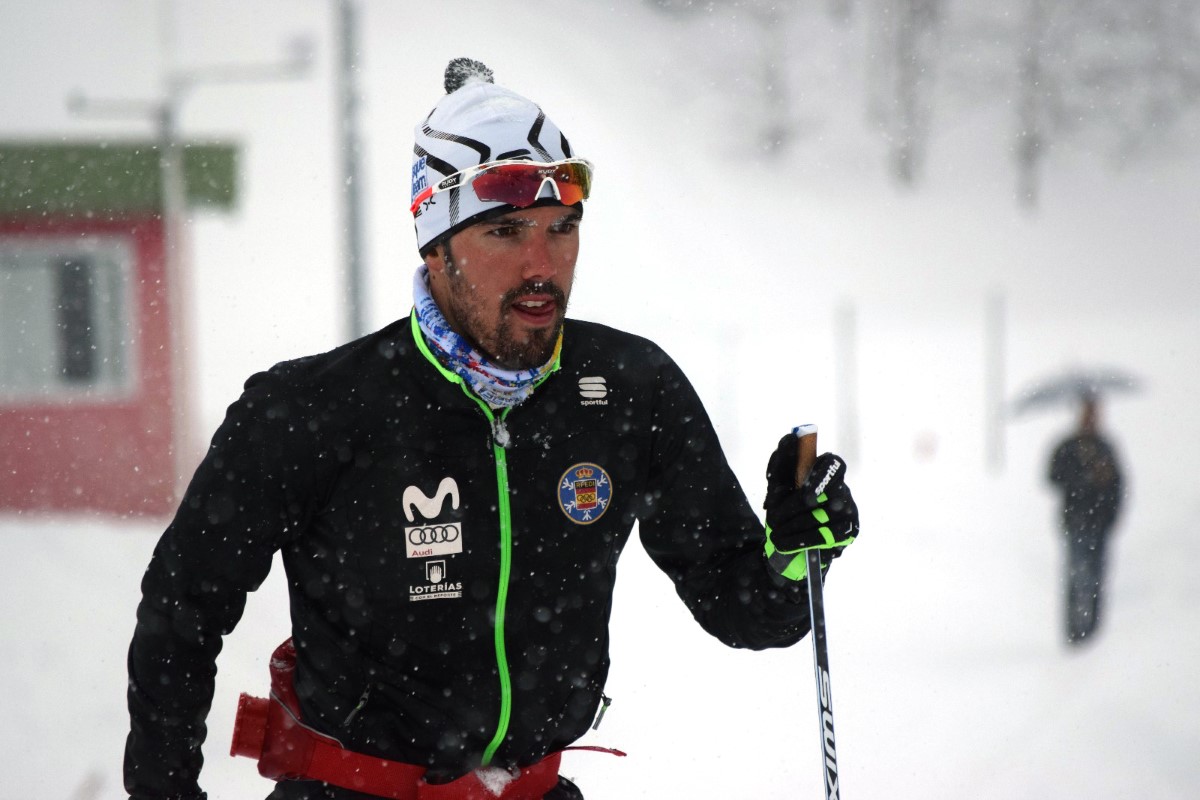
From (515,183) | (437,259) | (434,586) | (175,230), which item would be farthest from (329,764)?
(175,230)

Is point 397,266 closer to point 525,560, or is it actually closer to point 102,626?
point 102,626

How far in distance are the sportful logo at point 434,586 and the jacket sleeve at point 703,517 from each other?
478mm

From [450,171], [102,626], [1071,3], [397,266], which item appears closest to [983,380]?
[1071,3]

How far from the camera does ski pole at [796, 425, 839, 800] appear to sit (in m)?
2.05

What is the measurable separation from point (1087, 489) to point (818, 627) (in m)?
5.51

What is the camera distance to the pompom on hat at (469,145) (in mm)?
2047

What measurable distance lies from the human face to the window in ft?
26.8

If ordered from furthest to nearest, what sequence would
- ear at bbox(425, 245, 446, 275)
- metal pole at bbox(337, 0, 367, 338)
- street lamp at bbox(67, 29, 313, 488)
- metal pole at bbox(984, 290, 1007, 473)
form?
metal pole at bbox(984, 290, 1007, 473), street lamp at bbox(67, 29, 313, 488), metal pole at bbox(337, 0, 367, 338), ear at bbox(425, 245, 446, 275)

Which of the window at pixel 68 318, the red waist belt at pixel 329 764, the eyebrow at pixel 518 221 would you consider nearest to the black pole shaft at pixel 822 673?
the red waist belt at pixel 329 764

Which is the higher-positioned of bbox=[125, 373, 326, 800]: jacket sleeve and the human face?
the human face

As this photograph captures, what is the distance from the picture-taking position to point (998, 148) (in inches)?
696

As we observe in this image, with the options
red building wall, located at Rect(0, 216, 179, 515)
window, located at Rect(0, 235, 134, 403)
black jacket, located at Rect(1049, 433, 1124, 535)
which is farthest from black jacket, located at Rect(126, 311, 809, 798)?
window, located at Rect(0, 235, 134, 403)

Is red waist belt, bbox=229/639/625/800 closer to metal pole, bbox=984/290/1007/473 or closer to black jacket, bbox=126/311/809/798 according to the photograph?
black jacket, bbox=126/311/809/798

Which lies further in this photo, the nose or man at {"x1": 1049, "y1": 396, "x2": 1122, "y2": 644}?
man at {"x1": 1049, "y1": 396, "x2": 1122, "y2": 644}
